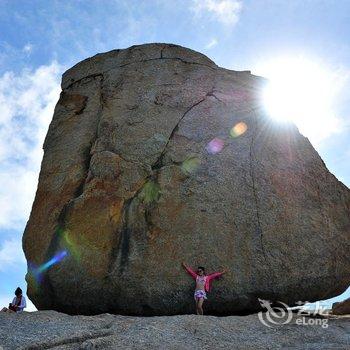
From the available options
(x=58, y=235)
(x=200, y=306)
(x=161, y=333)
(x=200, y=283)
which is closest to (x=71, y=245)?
(x=58, y=235)

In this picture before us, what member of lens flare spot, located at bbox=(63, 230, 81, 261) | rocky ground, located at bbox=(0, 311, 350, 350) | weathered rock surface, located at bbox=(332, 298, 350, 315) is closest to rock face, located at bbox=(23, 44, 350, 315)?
lens flare spot, located at bbox=(63, 230, 81, 261)

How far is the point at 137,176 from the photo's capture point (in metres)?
13.5

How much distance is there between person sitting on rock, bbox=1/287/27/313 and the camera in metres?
12.7

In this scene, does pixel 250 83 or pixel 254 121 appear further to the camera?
pixel 250 83

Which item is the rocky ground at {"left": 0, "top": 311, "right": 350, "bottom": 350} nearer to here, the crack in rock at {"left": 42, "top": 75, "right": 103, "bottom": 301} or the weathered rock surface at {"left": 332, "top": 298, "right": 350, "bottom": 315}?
the crack in rock at {"left": 42, "top": 75, "right": 103, "bottom": 301}

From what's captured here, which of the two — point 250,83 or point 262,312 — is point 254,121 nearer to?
point 250,83

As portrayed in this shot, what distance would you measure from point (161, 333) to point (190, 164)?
5.31 m

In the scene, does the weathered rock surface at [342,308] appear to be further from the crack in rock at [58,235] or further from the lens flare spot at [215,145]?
the crack in rock at [58,235]

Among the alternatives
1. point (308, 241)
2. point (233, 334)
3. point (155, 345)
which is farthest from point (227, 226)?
point (155, 345)

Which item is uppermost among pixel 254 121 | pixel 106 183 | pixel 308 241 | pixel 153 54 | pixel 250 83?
pixel 153 54

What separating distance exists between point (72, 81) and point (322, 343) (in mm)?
11785

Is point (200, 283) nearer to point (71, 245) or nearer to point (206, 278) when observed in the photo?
point (206, 278)

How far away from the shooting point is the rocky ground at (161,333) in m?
9.02

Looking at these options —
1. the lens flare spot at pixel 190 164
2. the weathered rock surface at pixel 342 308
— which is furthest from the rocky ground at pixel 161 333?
the weathered rock surface at pixel 342 308
